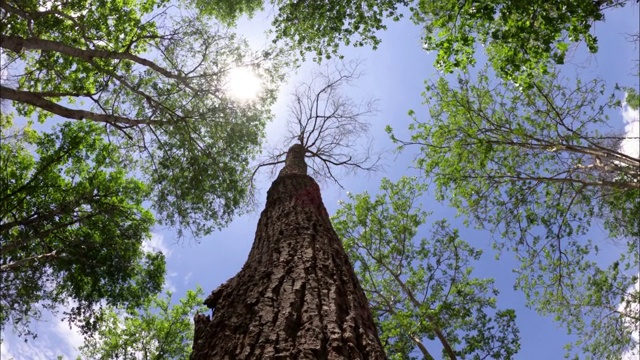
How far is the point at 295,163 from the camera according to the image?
747cm

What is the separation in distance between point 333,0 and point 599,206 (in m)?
9.45

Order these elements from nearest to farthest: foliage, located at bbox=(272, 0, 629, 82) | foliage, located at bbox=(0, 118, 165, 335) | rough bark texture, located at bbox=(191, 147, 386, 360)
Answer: rough bark texture, located at bbox=(191, 147, 386, 360) < foliage, located at bbox=(272, 0, 629, 82) < foliage, located at bbox=(0, 118, 165, 335)

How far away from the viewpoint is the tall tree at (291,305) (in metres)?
2.33

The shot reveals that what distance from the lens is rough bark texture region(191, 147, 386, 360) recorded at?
91.7 inches

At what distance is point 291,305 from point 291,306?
0.01 m

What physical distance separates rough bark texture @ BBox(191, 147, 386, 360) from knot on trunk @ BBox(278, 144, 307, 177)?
2492 millimetres

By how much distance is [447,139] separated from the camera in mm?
11203

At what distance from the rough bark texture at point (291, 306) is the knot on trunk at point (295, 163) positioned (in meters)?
2.49

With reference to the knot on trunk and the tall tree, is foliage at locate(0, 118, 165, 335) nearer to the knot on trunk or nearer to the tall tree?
the knot on trunk

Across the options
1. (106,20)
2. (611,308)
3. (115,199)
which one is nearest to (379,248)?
(611,308)

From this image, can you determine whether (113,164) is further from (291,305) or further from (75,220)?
(291,305)

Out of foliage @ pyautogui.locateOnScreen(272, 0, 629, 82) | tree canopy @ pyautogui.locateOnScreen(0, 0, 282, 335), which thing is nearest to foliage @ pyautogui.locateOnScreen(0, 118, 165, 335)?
tree canopy @ pyautogui.locateOnScreen(0, 0, 282, 335)

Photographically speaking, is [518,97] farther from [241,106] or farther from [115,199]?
[115,199]

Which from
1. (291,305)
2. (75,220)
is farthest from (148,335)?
(291,305)
